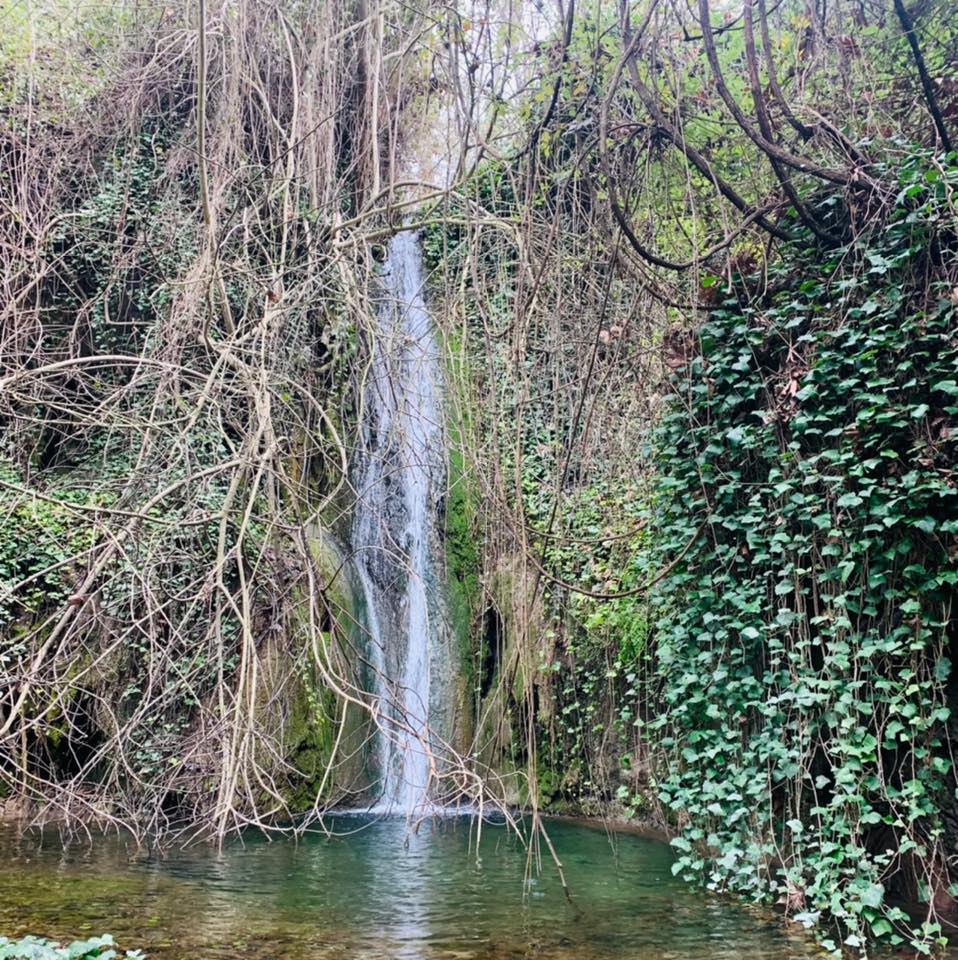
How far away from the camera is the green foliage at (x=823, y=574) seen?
4109mm

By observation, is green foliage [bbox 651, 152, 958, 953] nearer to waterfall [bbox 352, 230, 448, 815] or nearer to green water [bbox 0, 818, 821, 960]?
green water [bbox 0, 818, 821, 960]

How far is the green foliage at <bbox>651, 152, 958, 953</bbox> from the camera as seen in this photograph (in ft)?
13.5

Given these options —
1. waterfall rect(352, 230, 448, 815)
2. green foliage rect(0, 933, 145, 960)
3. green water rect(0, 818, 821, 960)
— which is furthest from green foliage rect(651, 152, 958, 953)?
waterfall rect(352, 230, 448, 815)

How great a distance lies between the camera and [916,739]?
13.4 feet

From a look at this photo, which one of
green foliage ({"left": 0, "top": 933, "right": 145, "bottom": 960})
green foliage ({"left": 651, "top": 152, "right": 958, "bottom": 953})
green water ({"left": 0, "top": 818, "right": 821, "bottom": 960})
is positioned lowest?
green water ({"left": 0, "top": 818, "right": 821, "bottom": 960})

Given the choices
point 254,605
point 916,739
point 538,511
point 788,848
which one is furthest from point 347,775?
point 916,739

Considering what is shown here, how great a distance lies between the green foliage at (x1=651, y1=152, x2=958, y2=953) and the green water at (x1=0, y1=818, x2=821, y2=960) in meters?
0.43

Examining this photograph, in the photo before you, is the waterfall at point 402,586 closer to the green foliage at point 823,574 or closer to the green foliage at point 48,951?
the green foliage at point 823,574

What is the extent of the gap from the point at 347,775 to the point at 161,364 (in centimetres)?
504

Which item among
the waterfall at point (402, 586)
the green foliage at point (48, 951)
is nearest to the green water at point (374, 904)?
the green foliage at point (48, 951)

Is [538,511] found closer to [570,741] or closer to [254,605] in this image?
[570,741]

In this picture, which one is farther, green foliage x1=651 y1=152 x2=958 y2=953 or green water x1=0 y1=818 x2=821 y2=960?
green foliage x1=651 y1=152 x2=958 y2=953

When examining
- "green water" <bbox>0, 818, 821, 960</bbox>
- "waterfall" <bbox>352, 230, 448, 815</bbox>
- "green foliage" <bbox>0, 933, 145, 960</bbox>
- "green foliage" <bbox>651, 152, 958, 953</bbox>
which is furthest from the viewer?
"waterfall" <bbox>352, 230, 448, 815</bbox>

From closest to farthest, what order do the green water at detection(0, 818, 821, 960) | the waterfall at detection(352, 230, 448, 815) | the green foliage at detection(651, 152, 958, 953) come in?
the green water at detection(0, 818, 821, 960)
the green foliage at detection(651, 152, 958, 953)
the waterfall at detection(352, 230, 448, 815)
